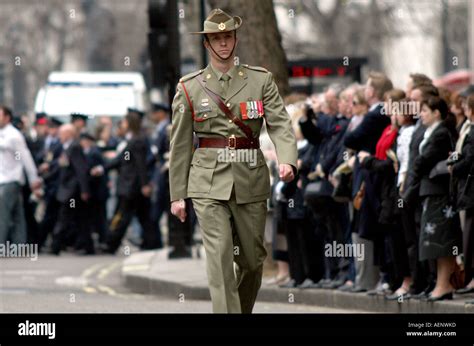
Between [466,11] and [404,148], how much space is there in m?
36.8

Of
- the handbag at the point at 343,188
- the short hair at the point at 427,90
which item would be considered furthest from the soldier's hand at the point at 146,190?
the short hair at the point at 427,90

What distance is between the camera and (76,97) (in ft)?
100

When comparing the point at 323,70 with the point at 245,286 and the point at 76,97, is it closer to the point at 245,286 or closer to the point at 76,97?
the point at 76,97

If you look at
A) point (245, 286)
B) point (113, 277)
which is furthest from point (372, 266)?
point (113, 277)

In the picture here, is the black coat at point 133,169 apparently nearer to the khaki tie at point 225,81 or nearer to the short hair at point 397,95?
the short hair at point 397,95

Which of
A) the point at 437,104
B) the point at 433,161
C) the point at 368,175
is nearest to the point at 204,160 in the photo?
the point at 433,161

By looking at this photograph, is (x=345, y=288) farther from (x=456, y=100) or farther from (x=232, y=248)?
(x=232, y=248)

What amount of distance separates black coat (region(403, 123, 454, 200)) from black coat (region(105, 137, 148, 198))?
1000cm

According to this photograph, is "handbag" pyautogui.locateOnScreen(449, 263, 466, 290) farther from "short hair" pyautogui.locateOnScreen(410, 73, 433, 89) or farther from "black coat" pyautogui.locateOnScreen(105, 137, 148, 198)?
"black coat" pyautogui.locateOnScreen(105, 137, 148, 198)

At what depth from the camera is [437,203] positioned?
1312cm

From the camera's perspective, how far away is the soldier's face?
10695mm

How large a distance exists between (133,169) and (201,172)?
12360 mm

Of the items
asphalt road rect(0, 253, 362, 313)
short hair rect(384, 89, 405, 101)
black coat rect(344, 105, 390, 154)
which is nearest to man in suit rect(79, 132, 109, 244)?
asphalt road rect(0, 253, 362, 313)

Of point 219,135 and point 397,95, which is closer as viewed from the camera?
point 219,135
